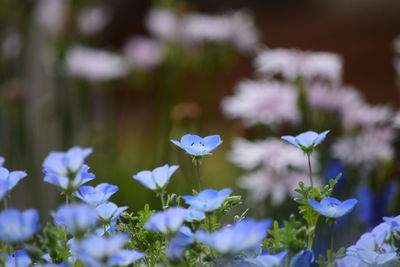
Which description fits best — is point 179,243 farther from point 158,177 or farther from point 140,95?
point 140,95

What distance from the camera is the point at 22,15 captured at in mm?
1304

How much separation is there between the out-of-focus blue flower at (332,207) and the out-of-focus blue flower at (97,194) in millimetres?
123

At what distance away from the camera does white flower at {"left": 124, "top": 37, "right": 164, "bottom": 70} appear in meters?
1.57

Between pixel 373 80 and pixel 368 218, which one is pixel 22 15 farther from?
pixel 373 80

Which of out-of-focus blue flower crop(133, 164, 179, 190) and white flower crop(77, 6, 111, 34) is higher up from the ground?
out-of-focus blue flower crop(133, 164, 179, 190)

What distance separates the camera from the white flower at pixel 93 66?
1.42 metres

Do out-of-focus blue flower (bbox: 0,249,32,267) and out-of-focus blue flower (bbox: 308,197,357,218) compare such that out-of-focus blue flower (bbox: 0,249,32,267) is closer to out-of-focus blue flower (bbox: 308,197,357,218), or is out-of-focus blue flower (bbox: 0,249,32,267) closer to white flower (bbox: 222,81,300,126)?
out-of-focus blue flower (bbox: 308,197,357,218)

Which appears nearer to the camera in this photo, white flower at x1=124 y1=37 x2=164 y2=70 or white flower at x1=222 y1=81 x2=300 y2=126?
white flower at x1=222 y1=81 x2=300 y2=126

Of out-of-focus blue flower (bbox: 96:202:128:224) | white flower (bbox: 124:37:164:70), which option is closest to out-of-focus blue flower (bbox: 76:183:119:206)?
out-of-focus blue flower (bbox: 96:202:128:224)

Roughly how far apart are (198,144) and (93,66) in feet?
3.57

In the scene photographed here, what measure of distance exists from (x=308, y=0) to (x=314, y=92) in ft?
7.72

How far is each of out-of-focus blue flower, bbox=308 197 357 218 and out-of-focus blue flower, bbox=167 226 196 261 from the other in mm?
71

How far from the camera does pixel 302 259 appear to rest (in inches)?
14.1

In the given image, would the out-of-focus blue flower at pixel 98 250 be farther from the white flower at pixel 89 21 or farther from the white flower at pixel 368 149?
the white flower at pixel 89 21
